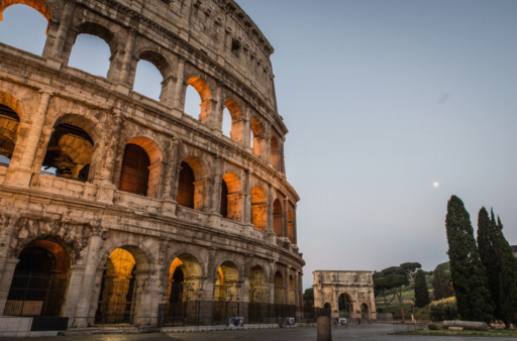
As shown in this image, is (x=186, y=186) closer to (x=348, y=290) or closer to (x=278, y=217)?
(x=278, y=217)

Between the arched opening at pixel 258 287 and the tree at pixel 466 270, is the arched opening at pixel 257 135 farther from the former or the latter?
the tree at pixel 466 270

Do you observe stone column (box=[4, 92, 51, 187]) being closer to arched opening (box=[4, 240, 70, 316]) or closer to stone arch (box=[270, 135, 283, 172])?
arched opening (box=[4, 240, 70, 316])

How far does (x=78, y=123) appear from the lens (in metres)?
13.4

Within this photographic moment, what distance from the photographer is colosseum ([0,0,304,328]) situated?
1131 centimetres

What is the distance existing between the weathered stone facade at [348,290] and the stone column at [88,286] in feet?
110

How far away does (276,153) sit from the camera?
2442 cm

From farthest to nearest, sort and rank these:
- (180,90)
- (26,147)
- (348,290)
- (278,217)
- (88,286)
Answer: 1. (348,290)
2. (278,217)
3. (180,90)
4. (26,147)
5. (88,286)

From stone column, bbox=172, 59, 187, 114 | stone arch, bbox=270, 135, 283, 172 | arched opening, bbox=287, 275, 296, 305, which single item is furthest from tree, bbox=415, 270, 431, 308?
stone column, bbox=172, 59, 187, 114

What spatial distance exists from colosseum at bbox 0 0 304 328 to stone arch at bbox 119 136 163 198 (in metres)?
0.05

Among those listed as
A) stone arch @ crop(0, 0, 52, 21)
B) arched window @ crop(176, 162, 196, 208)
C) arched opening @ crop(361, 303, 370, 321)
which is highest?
stone arch @ crop(0, 0, 52, 21)

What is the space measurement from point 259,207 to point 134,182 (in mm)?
7685

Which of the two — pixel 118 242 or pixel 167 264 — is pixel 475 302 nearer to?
pixel 167 264

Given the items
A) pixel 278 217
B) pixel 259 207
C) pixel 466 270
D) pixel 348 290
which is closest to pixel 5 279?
pixel 259 207

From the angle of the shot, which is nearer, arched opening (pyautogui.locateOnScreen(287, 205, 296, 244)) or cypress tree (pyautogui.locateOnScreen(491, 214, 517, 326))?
cypress tree (pyautogui.locateOnScreen(491, 214, 517, 326))
